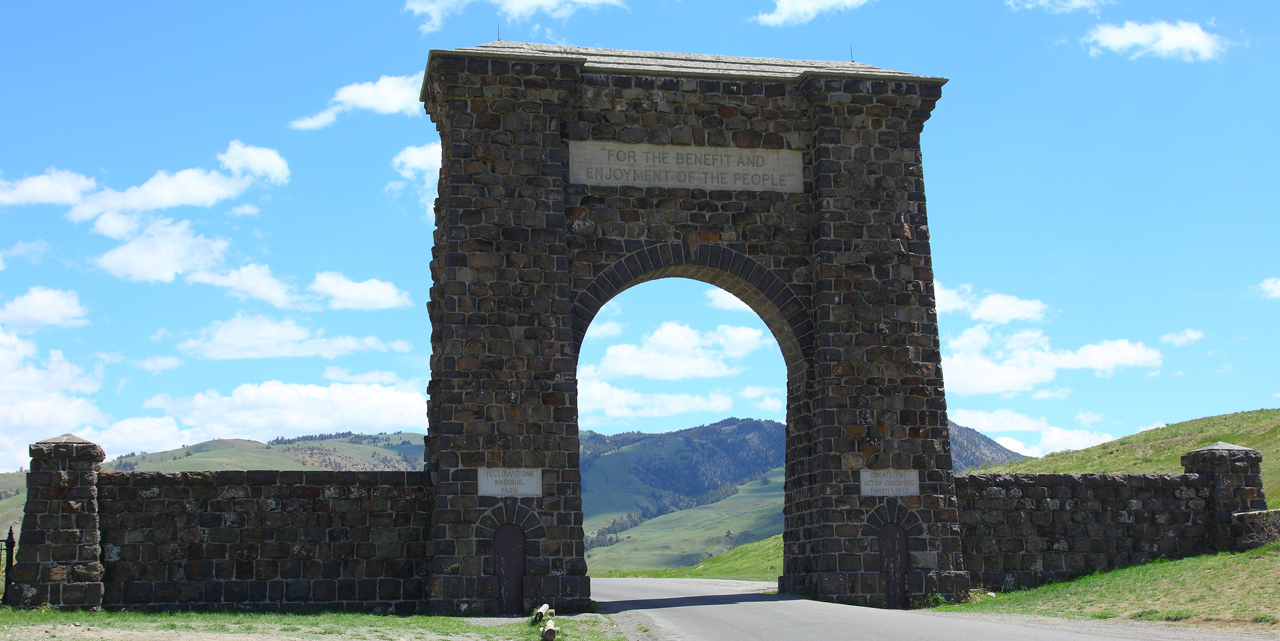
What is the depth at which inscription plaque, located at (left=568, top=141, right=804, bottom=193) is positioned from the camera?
18000mm

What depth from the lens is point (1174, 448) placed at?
29875mm

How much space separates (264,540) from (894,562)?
31.8 feet

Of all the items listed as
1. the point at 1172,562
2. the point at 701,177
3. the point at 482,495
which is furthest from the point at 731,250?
the point at 1172,562

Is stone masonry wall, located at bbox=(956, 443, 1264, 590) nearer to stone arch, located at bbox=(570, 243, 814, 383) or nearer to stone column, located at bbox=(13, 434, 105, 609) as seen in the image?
stone arch, located at bbox=(570, 243, 814, 383)

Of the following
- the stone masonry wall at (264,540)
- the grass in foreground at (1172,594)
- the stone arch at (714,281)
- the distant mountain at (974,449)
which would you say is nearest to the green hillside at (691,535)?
the distant mountain at (974,449)

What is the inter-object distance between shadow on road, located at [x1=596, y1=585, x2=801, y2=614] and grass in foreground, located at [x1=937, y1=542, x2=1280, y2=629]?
9.13 feet

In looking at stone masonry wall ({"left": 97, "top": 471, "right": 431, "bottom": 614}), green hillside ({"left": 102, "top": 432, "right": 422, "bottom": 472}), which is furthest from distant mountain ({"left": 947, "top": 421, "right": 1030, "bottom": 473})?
stone masonry wall ({"left": 97, "top": 471, "right": 431, "bottom": 614})

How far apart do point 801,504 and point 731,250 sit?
4459mm


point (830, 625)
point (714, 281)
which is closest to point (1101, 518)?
point (714, 281)

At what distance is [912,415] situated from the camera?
17922 millimetres

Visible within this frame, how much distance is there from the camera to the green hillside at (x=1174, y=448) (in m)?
26.7

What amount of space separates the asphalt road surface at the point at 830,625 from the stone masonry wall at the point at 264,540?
3423 mm

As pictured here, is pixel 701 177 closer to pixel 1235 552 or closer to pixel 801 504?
pixel 801 504

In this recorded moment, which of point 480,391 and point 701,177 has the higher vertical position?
point 701,177
